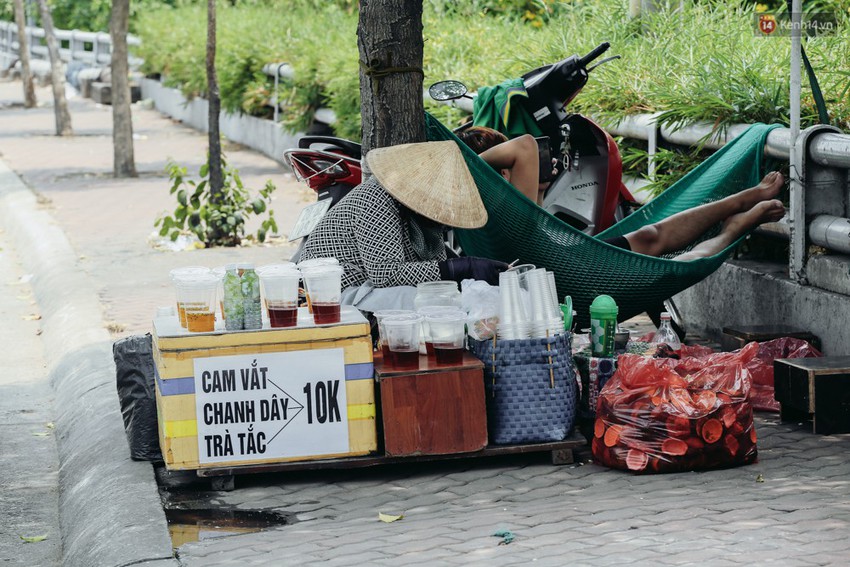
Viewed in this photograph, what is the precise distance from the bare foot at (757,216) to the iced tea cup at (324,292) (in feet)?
7.11

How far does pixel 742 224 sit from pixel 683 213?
11.5 inches

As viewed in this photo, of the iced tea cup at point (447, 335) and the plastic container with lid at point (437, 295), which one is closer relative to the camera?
the iced tea cup at point (447, 335)

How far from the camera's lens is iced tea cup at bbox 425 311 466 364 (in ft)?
15.4

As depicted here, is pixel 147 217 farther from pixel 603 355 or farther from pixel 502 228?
pixel 603 355

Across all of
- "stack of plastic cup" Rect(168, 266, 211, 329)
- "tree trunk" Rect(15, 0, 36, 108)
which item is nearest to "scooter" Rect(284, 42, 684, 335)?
"stack of plastic cup" Rect(168, 266, 211, 329)

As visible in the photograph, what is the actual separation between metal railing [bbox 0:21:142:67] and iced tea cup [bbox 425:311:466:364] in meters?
23.5

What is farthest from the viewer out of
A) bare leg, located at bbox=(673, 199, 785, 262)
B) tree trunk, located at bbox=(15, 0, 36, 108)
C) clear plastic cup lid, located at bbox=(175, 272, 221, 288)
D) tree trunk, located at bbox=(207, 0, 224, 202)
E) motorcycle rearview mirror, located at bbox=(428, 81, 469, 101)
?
tree trunk, located at bbox=(15, 0, 36, 108)

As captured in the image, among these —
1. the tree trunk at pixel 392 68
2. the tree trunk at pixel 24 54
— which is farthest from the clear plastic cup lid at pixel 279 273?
the tree trunk at pixel 24 54

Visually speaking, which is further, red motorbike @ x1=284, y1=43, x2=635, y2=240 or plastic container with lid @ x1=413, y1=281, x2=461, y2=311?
red motorbike @ x1=284, y1=43, x2=635, y2=240

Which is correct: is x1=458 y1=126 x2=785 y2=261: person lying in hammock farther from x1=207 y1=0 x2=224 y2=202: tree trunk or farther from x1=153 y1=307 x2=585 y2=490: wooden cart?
x1=207 y1=0 x2=224 y2=202: tree trunk

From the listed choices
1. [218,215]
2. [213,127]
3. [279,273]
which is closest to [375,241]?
[279,273]

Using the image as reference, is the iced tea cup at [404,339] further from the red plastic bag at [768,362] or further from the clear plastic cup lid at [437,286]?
the red plastic bag at [768,362]

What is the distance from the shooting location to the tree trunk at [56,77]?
759 inches

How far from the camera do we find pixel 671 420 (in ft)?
15.0
